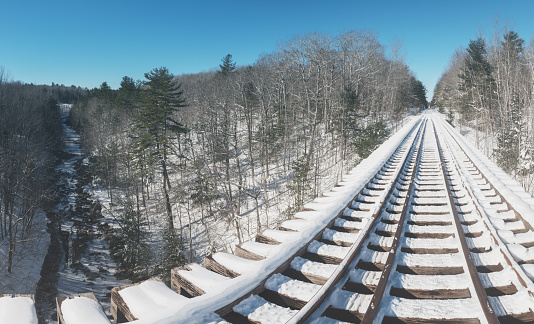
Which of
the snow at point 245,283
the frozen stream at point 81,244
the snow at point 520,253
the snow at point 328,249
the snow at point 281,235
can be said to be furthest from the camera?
the frozen stream at point 81,244

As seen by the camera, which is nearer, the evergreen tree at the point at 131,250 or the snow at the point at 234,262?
the snow at the point at 234,262

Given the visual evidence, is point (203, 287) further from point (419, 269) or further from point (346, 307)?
point (419, 269)

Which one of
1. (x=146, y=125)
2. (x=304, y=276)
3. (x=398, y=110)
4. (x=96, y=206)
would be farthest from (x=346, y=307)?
(x=398, y=110)

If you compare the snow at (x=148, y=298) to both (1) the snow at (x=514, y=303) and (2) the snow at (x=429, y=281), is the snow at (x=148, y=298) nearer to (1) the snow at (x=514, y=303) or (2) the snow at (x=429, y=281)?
(2) the snow at (x=429, y=281)

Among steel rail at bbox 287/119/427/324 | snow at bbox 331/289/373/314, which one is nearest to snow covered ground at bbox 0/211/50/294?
steel rail at bbox 287/119/427/324

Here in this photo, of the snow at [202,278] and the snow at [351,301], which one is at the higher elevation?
the snow at [202,278]

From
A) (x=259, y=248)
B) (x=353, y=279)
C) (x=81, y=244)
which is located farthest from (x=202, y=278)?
(x=81, y=244)

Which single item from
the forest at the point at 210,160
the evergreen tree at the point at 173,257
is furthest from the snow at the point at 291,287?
the evergreen tree at the point at 173,257
